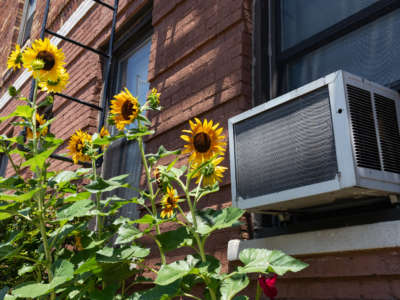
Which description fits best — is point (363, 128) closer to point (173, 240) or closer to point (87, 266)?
point (173, 240)

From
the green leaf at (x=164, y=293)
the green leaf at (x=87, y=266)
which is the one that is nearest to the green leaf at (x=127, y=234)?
the green leaf at (x=87, y=266)

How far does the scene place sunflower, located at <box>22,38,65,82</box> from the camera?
2.23 metres

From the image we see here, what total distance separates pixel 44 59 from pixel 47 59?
0.02m

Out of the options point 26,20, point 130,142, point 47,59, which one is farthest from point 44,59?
point 26,20

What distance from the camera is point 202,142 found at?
184cm

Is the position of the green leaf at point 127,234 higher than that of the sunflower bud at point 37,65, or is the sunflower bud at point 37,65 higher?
the sunflower bud at point 37,65

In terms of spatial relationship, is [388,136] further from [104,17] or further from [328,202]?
[104,17]

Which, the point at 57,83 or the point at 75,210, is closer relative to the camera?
the point at 75,210

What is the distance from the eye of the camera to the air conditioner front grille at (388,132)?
169cm

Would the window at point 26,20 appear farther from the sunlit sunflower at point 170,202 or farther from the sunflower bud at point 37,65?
the sunlit sunflower at point 170,202

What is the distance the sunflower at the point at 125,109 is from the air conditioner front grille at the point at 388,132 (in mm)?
1073

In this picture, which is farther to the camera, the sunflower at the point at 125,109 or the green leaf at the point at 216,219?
the sunflower at the point at 125,109

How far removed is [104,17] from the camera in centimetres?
482

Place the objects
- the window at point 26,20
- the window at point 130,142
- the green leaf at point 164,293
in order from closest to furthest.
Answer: the green leaf at point 164,293, the window at point 130,142, the window at point 26,20
